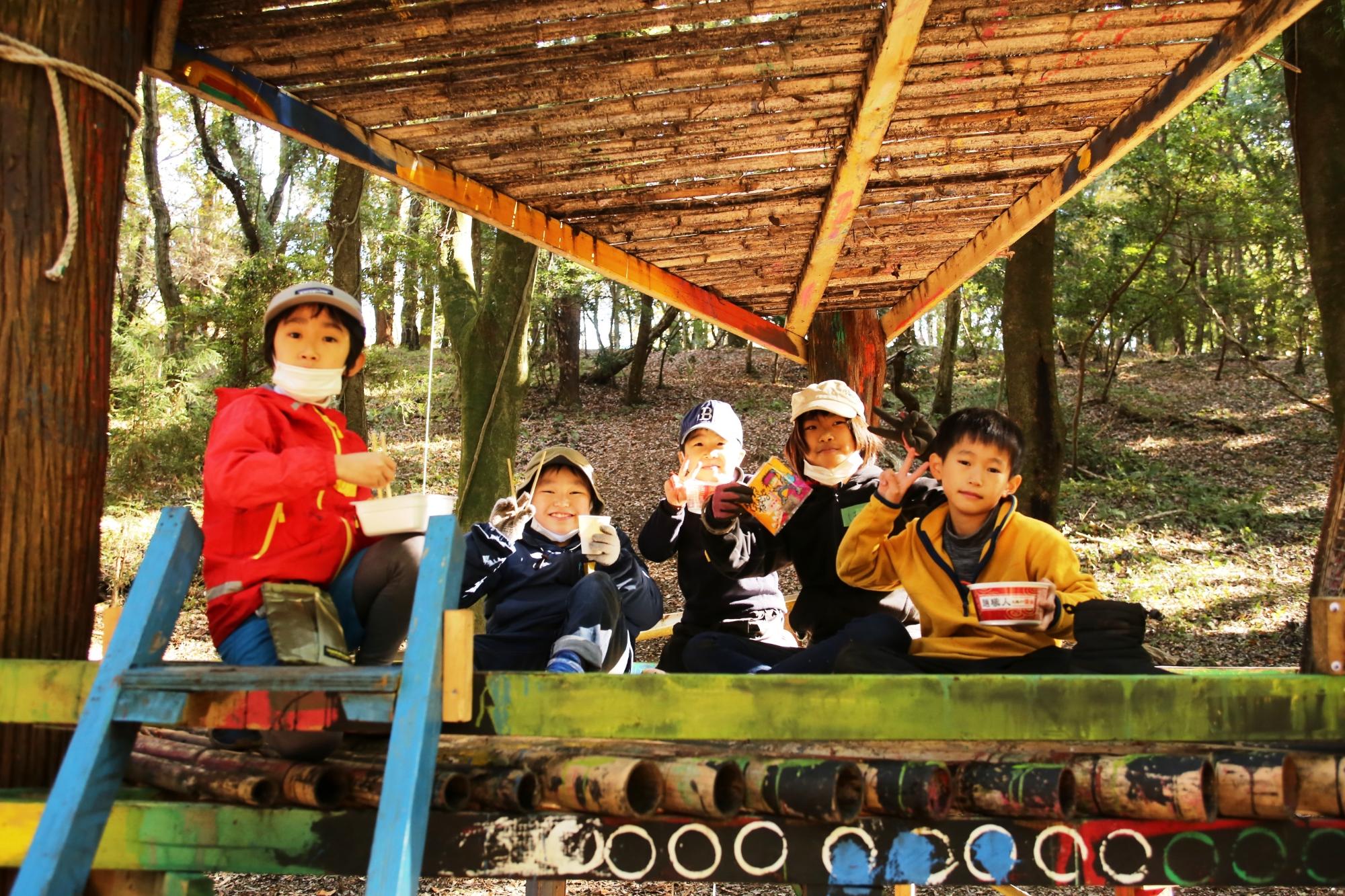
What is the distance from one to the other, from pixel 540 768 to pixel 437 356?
18617mm

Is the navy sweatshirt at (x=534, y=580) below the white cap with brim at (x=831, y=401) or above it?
below

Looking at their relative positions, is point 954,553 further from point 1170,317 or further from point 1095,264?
point 1170,317

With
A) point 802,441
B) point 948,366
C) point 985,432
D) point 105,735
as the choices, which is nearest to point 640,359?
point 948,366

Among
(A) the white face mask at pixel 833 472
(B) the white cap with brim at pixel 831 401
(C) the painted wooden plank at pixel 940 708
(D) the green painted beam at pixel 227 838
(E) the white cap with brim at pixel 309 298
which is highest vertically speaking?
(E) the white cap with brim at pixel 309 298

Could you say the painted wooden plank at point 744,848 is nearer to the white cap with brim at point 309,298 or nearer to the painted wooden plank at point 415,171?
the white cap with brim at point 309,298

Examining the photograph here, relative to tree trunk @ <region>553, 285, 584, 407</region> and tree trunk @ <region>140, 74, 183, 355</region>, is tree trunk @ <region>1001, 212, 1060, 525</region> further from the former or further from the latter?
tree trunk @ <region>140, 74, 183, 355</region>

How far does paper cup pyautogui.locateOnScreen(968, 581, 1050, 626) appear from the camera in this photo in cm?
286

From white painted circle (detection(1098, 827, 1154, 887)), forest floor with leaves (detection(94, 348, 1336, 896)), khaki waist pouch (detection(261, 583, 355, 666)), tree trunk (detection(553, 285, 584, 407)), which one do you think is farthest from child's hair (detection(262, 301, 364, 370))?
tree trunk (detection(553, 285, 584, 407))

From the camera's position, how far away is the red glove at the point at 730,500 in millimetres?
3543

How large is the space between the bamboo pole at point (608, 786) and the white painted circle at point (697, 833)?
0.28 feet

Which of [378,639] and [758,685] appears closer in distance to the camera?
[758,685]

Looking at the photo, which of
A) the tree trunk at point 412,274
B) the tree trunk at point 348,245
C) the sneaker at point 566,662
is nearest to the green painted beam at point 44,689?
the sneaker at point 566,662

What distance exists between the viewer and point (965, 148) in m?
4.14

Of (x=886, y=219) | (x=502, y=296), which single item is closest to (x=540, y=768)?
(x=886, y=219)
